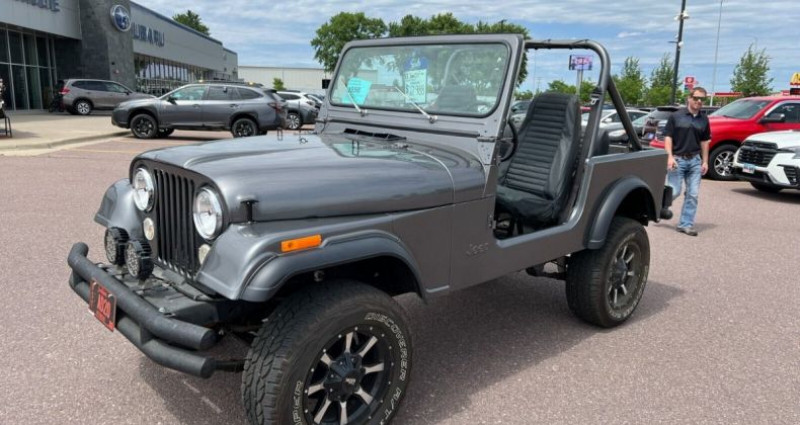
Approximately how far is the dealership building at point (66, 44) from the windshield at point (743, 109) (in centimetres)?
2335

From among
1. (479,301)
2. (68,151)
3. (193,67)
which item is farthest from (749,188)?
(193,67)

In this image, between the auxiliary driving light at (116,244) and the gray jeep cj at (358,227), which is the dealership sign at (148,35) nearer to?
the gray jeep cj at (358,227)

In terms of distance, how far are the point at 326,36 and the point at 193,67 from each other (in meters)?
19.5

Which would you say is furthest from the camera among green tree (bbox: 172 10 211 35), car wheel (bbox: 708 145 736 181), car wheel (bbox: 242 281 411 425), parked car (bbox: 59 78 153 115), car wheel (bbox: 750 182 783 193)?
green tree (bbox: 172 10 211 35)

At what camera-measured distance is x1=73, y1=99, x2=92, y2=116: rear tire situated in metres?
23.1

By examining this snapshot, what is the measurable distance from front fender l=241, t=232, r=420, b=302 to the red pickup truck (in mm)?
10153

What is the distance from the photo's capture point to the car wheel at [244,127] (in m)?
16.0

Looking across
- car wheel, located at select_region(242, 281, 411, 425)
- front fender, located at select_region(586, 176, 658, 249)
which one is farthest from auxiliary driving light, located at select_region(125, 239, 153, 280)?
front fender, located at select_region(586, 176, 658, 249)

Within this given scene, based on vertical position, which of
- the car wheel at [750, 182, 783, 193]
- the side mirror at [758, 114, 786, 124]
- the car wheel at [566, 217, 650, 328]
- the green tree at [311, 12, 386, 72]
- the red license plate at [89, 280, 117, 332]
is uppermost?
the green tree at [311, 12, 386, 72]

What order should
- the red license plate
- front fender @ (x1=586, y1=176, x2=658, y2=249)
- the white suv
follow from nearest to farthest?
the red license plate, front fender @ (x1=586, y1=176, x2=658, y2=249), the white suv

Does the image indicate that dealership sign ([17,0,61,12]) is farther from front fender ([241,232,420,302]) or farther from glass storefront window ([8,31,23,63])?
front fender ([241,232,420,302])

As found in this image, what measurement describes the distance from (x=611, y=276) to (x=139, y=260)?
292 centimetres

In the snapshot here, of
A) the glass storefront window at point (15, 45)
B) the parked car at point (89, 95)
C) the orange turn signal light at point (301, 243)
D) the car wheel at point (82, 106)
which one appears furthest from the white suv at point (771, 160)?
the glass storefront window at point (15, 45)

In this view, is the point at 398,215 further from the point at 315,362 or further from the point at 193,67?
the point at 193,67
